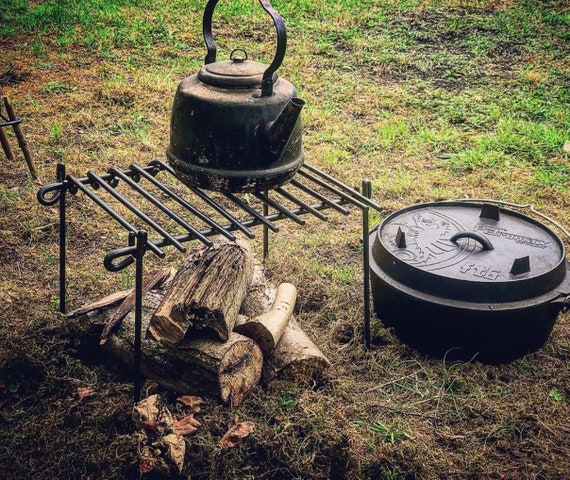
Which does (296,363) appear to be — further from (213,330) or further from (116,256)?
(116,256)

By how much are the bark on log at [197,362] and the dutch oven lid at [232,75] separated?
3.65ft

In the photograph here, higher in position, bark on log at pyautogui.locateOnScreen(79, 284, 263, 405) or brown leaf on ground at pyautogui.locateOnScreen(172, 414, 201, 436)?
bark on log at pyautogui.locateOnScreen(79, 284, 263, 405)

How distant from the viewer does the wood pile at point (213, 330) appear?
273cm

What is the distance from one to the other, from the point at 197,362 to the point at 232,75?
4.11ft

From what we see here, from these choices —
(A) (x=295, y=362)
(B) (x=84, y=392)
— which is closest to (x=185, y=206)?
(A) (x=295, y=362)

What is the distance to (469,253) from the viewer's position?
305 cm

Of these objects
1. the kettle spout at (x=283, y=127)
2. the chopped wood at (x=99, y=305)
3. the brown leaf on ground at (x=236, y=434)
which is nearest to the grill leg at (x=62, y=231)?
the chopped wood at (x=99, y=305)

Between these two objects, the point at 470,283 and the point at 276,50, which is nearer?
the point at 276,50

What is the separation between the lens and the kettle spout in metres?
2.43

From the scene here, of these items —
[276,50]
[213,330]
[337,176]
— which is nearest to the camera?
[276,50]

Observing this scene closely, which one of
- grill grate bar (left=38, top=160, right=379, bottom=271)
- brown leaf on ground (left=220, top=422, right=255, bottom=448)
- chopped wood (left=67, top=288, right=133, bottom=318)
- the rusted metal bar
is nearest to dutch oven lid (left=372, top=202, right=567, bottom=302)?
grill grate bar (left=38, top=160, right=379, bottom=271)

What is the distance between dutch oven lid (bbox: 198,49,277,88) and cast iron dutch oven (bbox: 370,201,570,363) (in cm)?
109

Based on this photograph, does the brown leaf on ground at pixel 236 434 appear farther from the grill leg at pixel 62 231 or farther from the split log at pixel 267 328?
the grill leg at pixel 62 231

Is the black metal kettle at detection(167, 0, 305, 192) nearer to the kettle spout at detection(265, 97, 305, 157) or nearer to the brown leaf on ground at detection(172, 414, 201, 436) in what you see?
the kettle spout at detection(265, 97, 305, 157)
